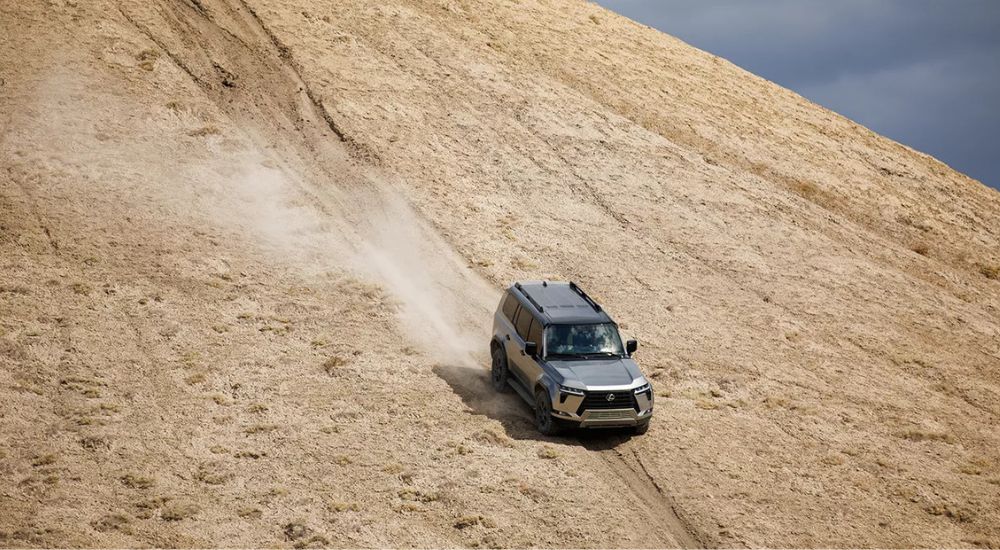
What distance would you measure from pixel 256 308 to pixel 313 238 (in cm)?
424

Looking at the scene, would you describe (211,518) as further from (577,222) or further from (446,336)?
(577,222)

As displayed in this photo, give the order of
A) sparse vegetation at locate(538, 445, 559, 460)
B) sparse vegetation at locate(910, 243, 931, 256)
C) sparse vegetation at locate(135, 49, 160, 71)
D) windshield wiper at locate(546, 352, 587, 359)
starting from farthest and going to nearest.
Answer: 1. sparse vegetation at locate(135, 49, 160, 71)
2. sparse vegetation at locate(910, 243, 931, 256)
3. windshield wiper at locate(546, 352, 587, 359)
4. sparse vegetation at locate(538, 445, 559, 460)

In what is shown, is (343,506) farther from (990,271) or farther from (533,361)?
(990,271)

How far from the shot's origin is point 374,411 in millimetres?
20469

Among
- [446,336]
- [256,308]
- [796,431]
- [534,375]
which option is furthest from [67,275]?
[796,431]

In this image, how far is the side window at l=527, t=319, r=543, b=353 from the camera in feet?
64.1

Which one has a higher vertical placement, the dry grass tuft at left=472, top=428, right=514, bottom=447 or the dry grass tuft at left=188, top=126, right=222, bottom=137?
the dry grass tuft at left=188, top=126, right=222, bottom=137

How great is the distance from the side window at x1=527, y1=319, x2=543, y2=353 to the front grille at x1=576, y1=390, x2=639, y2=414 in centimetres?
164

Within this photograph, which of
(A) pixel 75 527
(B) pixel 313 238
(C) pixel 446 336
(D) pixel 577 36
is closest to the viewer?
(A) pixel 75 527

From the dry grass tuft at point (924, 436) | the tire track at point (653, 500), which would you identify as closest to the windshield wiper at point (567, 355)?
the tire track at point (653, 500)

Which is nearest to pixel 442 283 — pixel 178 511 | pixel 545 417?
pixel 545 417

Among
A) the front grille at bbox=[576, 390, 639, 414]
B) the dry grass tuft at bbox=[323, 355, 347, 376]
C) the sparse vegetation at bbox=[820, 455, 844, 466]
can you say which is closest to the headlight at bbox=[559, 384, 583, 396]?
the front grille at bbox=[576, 390, 639, 414]

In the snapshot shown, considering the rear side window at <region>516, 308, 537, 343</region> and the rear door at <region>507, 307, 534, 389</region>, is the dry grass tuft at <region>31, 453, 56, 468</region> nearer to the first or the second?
the rear door at <region>507, 307, 534, 389</region>

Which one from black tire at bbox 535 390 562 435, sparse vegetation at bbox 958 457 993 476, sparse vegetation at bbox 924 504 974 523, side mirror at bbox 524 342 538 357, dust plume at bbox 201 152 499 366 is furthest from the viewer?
dust plume at bbox 201 152 499 366
